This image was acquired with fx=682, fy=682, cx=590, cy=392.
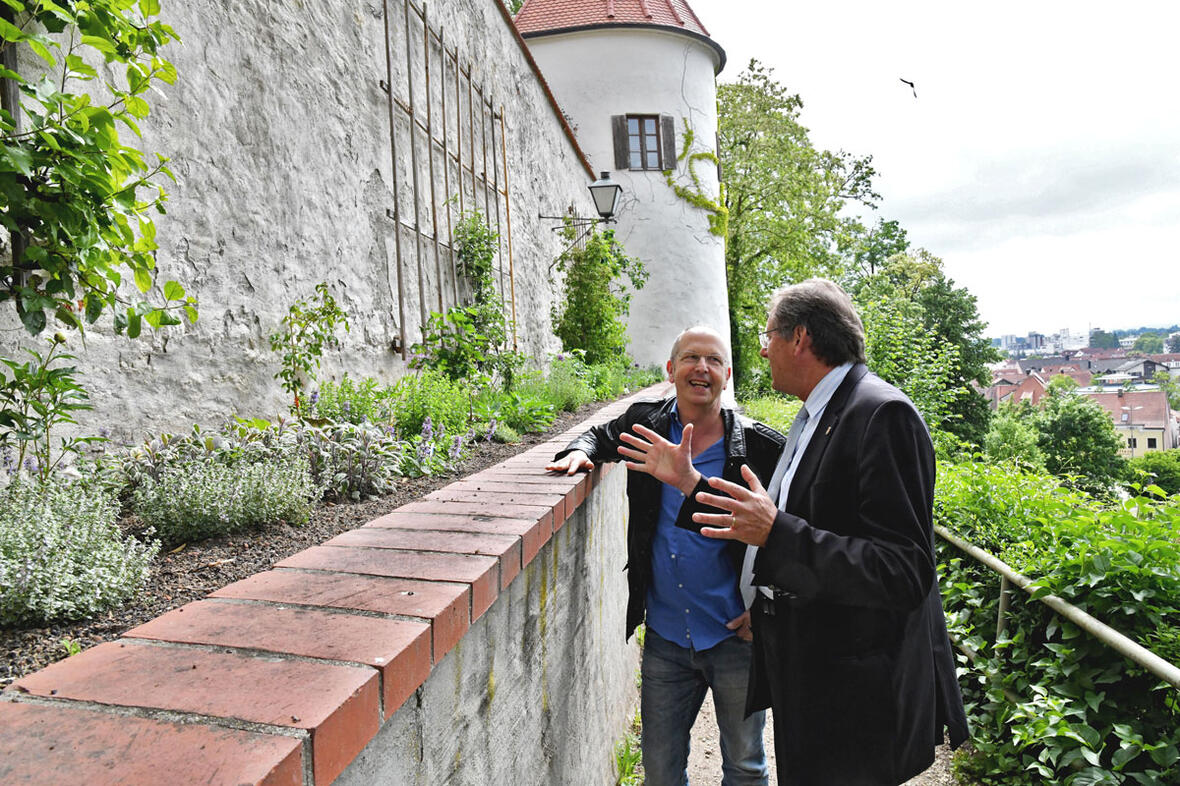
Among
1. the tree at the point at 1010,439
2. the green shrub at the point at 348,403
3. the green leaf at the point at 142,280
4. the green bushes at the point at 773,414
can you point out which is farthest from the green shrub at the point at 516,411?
the tree at the point at 1010,439

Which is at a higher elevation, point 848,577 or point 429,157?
point 429,157

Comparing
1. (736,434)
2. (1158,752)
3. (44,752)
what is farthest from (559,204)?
(44,752)

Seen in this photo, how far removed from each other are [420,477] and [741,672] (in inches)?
63.2

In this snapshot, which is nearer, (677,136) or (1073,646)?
(1073,646)

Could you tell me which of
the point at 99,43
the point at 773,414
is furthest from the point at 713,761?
the point at 773,414

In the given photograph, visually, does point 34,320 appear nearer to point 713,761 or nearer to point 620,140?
point 713,761

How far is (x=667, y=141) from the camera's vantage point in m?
16.4

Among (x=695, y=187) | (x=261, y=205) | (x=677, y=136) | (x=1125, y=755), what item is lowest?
(x=1125, y=755)

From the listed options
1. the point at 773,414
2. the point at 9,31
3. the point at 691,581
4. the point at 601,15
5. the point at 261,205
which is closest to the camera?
the point at 9,31

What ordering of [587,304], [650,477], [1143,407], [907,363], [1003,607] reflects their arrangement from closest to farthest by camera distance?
[650,477]
[1003,607]
[587,304]
[907,363]
[1143,407]

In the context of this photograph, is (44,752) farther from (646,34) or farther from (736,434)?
(646,34)

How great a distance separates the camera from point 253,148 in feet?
9.95

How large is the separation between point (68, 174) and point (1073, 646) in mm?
4002

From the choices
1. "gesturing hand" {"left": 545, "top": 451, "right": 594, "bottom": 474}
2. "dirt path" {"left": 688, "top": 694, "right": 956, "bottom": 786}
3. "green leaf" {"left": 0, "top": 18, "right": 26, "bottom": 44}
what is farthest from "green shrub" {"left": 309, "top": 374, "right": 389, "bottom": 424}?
"dirt path" {"left": 688, "top": 694, "right": 956, "bottom": 786}
